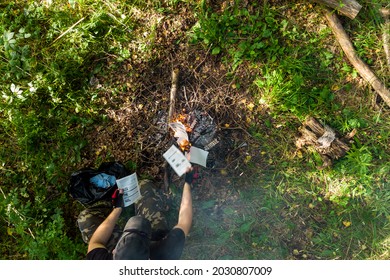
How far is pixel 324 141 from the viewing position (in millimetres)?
3121

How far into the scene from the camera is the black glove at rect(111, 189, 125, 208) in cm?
312

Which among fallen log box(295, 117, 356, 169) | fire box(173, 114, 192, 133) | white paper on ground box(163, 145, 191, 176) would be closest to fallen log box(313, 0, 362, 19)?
fallen log box(295, 117, 356, 169)

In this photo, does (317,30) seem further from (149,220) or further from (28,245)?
(28,245)

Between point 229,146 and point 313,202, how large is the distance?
106cm

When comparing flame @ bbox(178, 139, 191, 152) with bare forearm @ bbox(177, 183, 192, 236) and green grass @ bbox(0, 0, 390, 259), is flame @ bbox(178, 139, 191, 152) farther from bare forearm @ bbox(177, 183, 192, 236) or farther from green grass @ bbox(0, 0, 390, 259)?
green grass @ bbox(0, 0, 390, 259)

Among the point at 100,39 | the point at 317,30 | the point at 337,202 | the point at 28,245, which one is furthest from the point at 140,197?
the point at 317,30

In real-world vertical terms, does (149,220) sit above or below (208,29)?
below

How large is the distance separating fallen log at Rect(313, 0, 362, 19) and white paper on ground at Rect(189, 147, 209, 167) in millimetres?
1994

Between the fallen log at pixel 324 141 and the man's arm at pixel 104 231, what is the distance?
203cm

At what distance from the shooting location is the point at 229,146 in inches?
130

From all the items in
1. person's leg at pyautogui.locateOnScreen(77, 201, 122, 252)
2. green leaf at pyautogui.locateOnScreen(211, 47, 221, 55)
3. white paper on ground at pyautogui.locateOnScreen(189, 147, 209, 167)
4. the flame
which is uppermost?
green leaf at pyautogui.locateOnScreen(211, 47, 221, 55)

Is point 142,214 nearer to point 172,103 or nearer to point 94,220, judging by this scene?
point 94,220

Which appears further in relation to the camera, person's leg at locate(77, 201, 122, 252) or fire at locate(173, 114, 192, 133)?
fire at locate(173, 114, 192, 133)

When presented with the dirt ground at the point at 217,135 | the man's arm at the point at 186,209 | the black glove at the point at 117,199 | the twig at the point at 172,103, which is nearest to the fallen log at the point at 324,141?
the dirt ground at the point at 217,135
